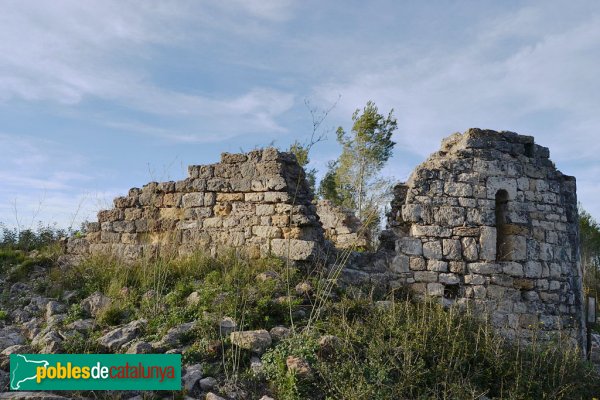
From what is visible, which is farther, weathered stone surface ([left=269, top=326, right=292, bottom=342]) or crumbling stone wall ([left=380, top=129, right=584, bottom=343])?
crumbling stone wall ([left=380, top=129, right=584, bottom=343])

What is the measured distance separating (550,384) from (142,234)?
6.22 m

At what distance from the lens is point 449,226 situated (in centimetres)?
727

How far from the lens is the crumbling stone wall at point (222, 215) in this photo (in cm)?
724

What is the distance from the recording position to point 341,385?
4.50 m

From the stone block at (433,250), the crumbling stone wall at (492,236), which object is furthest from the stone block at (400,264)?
the stone block at (433,250)

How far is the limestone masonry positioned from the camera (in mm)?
7168

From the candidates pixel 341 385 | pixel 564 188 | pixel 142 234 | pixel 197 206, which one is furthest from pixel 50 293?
pixel 564 188

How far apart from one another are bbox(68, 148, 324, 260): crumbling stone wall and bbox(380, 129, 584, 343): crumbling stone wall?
4.93ft

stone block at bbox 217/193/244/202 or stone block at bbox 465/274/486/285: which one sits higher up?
stone block at bbox 217/193/244/202

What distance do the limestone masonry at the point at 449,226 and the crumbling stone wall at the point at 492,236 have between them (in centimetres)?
2


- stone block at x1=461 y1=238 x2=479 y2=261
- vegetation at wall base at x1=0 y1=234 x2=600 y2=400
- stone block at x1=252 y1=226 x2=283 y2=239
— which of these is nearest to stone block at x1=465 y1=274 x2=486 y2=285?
stone block at x1=461 y1=238 x2=479 y2=261

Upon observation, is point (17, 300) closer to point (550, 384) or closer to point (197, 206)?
point (197, 206)

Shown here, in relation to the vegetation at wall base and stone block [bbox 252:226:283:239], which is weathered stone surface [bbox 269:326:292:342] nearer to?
the vegetation at wall base

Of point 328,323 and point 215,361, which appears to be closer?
point 215,361
